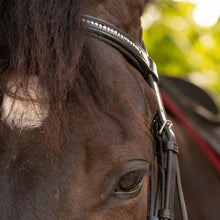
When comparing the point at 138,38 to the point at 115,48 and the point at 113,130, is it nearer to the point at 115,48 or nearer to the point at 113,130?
the point at 115,48

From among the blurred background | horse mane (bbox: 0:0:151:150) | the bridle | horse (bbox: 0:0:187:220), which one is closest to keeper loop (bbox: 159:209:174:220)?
the bridle

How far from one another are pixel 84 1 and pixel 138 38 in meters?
0.31

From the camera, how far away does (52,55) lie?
1.21m

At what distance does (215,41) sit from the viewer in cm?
551

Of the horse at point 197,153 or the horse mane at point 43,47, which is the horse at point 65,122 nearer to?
the horse mane at point 43,47

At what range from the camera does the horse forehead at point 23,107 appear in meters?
1.14

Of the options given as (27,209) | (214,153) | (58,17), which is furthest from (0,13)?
(214,153)

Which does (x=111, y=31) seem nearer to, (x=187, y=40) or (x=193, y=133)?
(x=193, y=133)

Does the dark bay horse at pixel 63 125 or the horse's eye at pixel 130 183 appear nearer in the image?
the dark bay horse at pixel 63 125

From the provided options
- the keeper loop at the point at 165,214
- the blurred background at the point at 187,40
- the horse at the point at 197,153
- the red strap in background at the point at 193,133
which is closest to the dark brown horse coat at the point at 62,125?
the keeper loop at the point at 165,214

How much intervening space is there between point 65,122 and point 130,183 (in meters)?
0.29

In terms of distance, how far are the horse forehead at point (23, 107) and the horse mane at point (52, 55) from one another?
17mm

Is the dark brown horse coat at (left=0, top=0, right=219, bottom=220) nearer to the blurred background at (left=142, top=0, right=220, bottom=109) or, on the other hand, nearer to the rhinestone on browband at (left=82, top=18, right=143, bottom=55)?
the rhinestone on browband at (left=82, top=18, right=143, bottom=55)

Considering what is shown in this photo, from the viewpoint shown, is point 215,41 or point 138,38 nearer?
point 138,38
